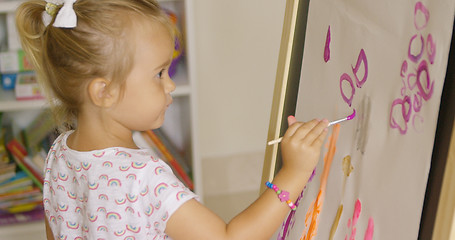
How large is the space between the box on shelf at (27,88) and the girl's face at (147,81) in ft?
3.14

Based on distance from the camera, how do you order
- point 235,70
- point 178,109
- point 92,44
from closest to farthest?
point 92,44, point 178,109, point 235,70

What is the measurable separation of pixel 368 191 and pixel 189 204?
26 cm

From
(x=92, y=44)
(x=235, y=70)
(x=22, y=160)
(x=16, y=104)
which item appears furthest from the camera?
(x=235, y=70)

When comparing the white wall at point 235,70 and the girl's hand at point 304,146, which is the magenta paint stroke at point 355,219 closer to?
the girl's hand at point 304,146

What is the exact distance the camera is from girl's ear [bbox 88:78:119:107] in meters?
0.87

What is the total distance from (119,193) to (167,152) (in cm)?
105

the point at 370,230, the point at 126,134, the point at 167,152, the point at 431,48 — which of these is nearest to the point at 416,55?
the point at 431,48

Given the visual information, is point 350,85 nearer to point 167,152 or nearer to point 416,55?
point 416,55

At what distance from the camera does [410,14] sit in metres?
0.65

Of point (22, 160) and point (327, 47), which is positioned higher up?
point (327, 47)

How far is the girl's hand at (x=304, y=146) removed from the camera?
834 millimetres

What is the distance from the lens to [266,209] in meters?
0.85

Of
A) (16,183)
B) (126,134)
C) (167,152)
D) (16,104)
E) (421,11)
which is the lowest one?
(16,183)

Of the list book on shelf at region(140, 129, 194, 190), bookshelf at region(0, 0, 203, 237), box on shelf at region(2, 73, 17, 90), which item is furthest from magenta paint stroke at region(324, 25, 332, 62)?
box on shelf at region(2, 73, 17, 90)
